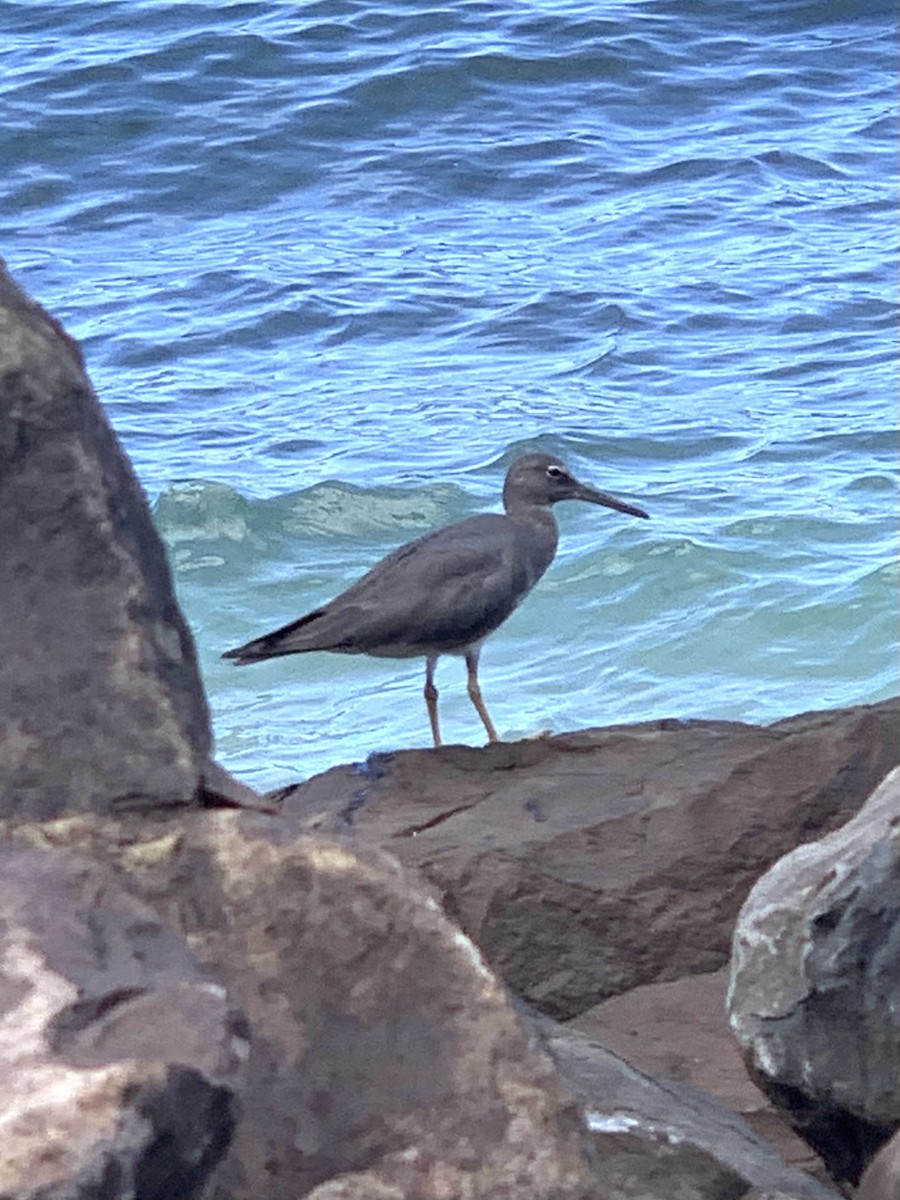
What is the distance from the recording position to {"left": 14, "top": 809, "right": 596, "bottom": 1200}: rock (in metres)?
2.53

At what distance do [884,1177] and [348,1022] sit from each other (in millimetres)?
722

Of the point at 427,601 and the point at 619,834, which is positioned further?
the point at 427,601

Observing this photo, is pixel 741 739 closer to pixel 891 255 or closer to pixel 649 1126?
pixel 649 1126

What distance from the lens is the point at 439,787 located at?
5.55m

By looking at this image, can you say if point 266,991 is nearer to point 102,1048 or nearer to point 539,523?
point 102,1048

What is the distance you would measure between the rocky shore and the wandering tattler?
2.43 meters

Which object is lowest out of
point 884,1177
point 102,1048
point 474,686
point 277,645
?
point 474,686

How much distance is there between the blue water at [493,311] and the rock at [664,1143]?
4240 mm

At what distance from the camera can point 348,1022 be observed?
8.52 feet

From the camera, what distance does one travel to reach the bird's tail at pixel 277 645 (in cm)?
644

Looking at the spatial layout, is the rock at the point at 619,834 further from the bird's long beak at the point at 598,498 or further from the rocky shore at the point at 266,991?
the bird's long beak at the point at 598,498

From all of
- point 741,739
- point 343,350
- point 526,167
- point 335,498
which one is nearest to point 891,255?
point 526,167

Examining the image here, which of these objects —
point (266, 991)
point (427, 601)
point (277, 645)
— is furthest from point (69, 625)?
point (427, 601)

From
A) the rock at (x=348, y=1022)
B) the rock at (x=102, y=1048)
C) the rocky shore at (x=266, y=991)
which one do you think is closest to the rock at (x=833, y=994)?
the rocky shore at (x=266, y=991)
